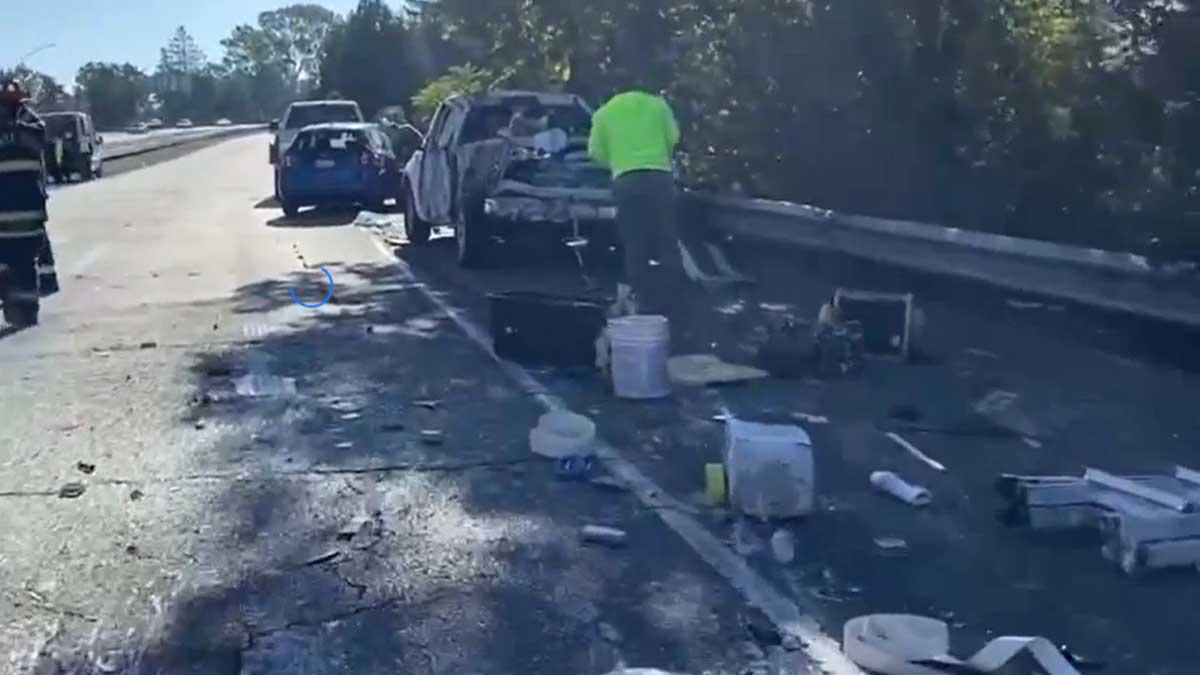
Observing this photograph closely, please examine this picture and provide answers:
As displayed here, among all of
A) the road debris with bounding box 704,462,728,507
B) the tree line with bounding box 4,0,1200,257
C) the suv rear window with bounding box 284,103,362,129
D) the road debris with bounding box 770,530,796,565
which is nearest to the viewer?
the road debris with bounding box 770,530,796,565

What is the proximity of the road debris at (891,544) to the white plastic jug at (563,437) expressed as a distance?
2032mm

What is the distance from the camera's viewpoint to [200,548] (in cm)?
750

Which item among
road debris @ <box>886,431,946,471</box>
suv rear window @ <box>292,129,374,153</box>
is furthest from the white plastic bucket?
suv rear window @ <box>292,129,374,153</box>

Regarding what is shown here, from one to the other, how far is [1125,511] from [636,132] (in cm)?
747

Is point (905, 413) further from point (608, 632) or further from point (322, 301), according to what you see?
point (322, 301)

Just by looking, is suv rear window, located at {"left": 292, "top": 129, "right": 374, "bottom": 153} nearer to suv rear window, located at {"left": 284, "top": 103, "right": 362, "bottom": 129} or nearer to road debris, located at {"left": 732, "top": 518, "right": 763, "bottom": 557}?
suv rear window, located at {"left": 284, "top": 103, "right": 362, "bottom": 129}

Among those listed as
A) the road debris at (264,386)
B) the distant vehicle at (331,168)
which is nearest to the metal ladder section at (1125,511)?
the road debris at (264,386)

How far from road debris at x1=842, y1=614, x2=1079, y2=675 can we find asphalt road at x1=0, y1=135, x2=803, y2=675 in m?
0.24

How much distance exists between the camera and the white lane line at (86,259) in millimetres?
21844

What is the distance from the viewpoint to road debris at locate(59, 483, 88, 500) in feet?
28.0

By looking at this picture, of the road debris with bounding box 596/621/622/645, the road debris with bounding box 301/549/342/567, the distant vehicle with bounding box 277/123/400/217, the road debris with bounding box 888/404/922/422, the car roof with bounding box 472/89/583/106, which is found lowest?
the distant vehicle with bounding box 277/123/400/217

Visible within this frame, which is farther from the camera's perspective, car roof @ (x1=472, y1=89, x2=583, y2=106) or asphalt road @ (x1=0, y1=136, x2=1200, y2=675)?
car roof @ (x1=472, y1=89, x2=583, y2=106)

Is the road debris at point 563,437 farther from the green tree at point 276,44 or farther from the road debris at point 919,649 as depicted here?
the green tree at point 276,44

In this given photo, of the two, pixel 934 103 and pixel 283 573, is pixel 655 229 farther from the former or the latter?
pixel 283 573
